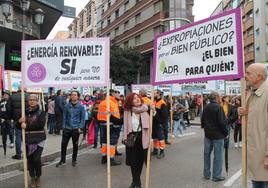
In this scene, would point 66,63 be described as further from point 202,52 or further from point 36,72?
point 202,52

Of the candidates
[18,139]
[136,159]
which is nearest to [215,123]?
[136,159]

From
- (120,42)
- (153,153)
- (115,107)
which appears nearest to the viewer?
(115,107)

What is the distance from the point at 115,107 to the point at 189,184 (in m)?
2.94

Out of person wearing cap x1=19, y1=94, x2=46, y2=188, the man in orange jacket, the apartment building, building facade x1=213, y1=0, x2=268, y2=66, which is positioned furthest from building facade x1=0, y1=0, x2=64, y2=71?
building facade x1=213, y1=0, x2=268, y2=66

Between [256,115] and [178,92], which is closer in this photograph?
[256,115]

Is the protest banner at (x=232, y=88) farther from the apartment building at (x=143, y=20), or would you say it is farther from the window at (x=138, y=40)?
the window at (x=138, y=40)

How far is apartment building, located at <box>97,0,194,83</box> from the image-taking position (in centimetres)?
4409

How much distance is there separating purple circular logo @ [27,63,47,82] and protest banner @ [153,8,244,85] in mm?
2054

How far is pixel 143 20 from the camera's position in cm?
4994

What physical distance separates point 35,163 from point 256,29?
183ft

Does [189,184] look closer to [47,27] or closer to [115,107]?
[115,107]

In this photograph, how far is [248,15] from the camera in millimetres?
61812

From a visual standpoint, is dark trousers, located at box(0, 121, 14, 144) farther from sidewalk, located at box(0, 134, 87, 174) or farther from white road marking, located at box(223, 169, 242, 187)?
white road marking, located at box(223, 169, 242, 187)

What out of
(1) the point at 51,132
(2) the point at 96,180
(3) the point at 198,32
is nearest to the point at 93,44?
(3) the point at 198,32
